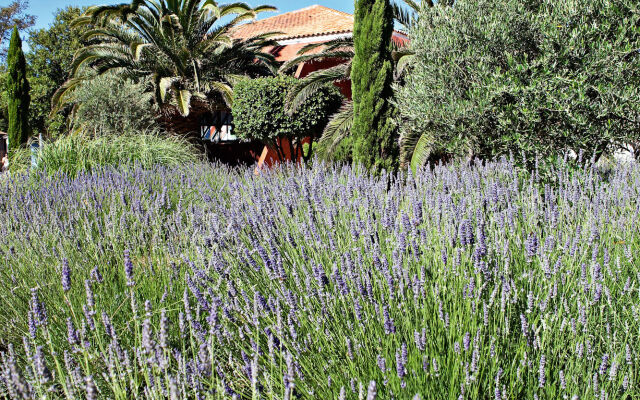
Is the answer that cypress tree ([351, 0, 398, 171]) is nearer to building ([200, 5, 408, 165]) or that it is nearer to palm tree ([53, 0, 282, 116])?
building ([200, 5, 408, 165])

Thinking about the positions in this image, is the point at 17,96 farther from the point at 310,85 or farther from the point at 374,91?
the point at 374,91

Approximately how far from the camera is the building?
1460 cm

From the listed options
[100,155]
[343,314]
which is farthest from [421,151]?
[343,314]

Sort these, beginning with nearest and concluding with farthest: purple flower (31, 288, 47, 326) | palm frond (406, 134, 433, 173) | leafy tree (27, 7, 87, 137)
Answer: purple flower (31, 288, 47, 326), palm frond (406, 134, 433, 173), leafy tree (27, 7, 87, 137)

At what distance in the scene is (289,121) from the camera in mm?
10914

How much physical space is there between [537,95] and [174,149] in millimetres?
6511

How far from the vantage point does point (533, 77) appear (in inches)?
209

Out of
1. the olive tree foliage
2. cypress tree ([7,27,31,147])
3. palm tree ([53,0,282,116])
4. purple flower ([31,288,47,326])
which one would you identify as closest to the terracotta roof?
palm tree ([53,0,282,116])

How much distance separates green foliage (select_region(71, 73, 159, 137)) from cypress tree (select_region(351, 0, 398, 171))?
7.19 m

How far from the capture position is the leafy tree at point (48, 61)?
23.9m

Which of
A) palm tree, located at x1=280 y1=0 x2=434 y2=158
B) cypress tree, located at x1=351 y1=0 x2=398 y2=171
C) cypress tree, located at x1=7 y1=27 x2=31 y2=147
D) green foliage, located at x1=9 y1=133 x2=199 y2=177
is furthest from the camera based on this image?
cypress tree, located at x1=7 y1=27 x2=31 y2=147

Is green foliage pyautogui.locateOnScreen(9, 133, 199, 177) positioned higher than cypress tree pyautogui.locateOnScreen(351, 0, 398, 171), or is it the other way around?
cypress tree pyautogui.locateOnScreen(351, 0, 398, 171)

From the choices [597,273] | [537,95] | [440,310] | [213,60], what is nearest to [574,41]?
[537,95]

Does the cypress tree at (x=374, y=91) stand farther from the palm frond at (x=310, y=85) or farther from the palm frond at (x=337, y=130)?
the palm frond at (x=310, y=85)
